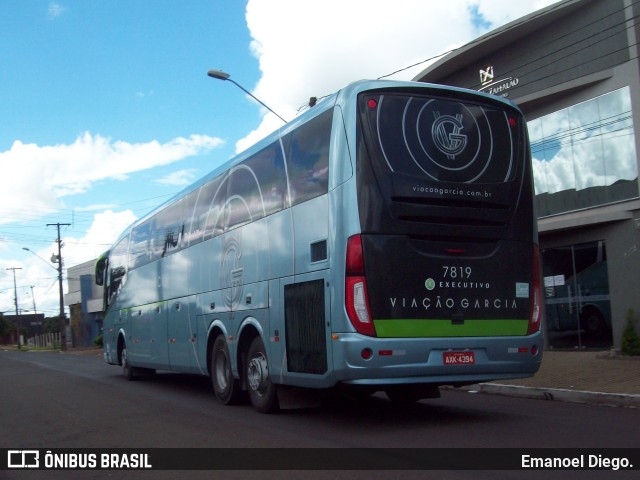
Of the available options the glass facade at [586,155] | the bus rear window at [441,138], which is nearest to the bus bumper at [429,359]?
the bus rear window at [441,138]

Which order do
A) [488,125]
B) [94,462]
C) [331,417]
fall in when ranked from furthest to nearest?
1. [331,417]
2. [488,125]
3. [94,462]

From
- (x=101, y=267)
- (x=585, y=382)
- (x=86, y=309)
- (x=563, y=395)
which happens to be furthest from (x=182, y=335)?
(x=86, y=309)

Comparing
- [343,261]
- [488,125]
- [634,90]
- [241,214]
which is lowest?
[343,261]

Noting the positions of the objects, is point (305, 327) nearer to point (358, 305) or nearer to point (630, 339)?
point (358, 305)

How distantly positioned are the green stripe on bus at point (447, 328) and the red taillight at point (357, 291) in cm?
13

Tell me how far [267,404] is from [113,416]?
2.49 meters

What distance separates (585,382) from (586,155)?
737cm

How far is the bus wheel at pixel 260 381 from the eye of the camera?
1010 cm

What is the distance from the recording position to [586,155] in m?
17.8

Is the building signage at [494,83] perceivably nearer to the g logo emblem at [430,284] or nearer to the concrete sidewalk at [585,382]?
the concrete sidewalk at [585,382]

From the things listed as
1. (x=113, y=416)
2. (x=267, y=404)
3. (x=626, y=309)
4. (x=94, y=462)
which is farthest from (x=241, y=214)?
(x=626, y=309)

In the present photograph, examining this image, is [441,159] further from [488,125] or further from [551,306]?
[551,306]

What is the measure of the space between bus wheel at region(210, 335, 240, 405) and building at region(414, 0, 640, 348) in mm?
9979

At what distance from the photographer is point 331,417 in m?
9.93
